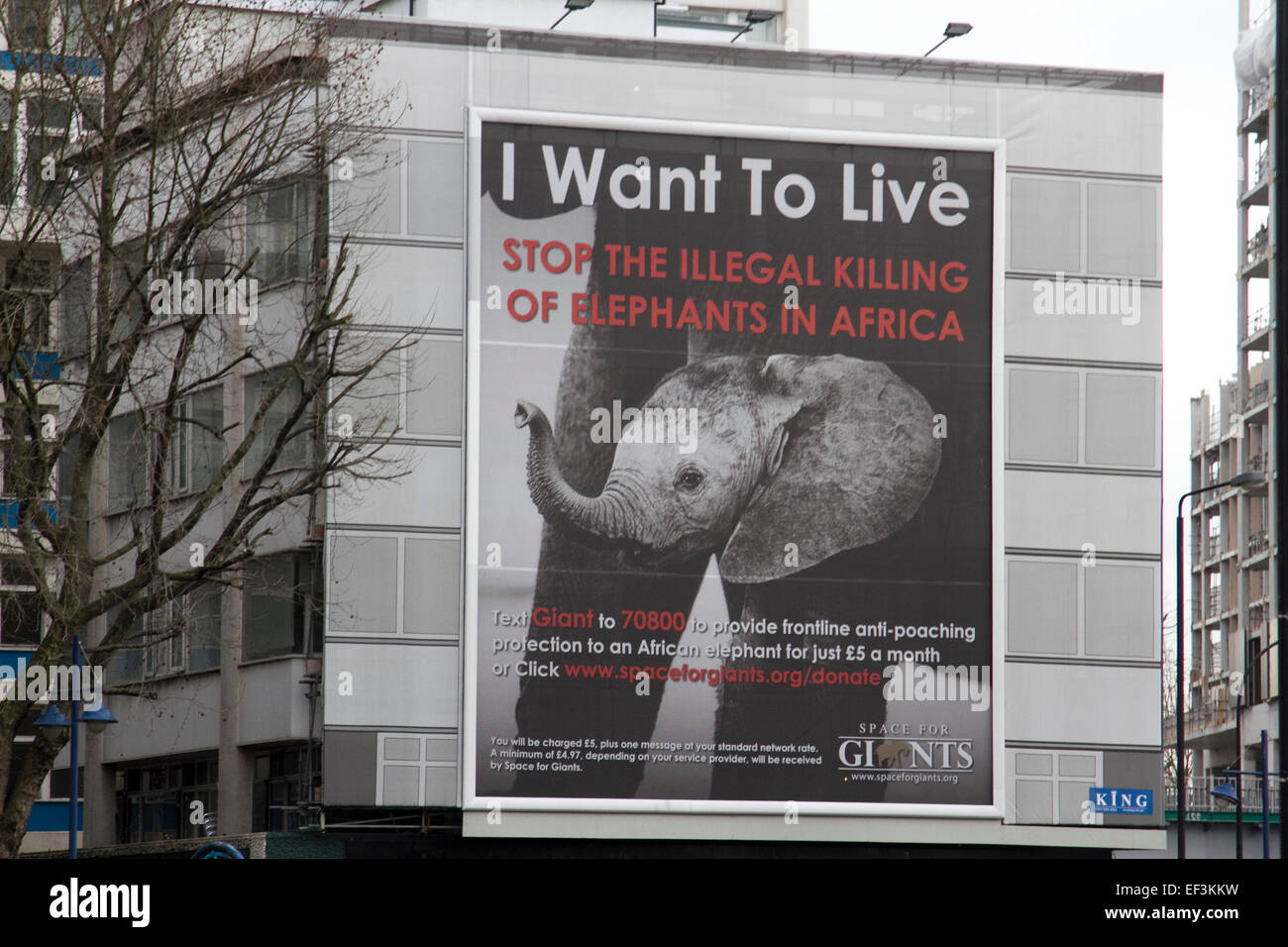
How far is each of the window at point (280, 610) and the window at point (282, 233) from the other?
4867 mm

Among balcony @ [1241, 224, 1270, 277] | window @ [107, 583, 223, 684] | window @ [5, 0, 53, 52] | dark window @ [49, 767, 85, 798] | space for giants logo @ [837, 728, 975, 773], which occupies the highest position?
balcony @ [1241, 224, 1270, 277]

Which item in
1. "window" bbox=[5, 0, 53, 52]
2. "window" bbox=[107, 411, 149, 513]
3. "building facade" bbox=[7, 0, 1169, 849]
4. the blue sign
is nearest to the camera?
"window" bbox=[5, 0, 53, 52]

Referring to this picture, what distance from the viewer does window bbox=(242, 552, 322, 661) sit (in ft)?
110

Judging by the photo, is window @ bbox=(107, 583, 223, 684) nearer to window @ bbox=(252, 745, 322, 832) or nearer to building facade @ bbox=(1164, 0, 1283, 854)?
window @ bbox=(252, 745, 322, 832)

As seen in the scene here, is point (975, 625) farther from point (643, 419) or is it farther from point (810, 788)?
point (643, 419)

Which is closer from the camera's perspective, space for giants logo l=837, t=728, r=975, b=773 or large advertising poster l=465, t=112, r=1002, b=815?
large advertising poster l=465, t=112, r=1002, b=815

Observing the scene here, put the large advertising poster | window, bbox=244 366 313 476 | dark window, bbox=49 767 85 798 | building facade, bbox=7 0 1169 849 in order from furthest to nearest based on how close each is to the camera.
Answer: dark window, bbox=49 767 85 798
window, bbox=244 366 313 476
building facade, bbox=7 0 1169 849
the large advertising poster

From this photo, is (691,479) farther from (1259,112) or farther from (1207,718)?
(1207,718)

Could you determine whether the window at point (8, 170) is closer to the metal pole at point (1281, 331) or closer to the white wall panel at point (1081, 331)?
the white wall panel at point (1081, 331)

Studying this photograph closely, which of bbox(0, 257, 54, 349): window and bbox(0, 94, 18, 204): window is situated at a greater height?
bbox(0, 94, 18, 204): window

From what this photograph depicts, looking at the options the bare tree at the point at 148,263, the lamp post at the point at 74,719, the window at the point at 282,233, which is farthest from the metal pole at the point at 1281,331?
the window at the point at 282,233

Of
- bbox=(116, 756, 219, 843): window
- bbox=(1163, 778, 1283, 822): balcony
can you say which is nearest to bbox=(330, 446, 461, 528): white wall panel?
bbox=(116, 756, 219, 843): window

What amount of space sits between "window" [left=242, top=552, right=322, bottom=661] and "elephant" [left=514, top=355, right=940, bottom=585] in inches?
181

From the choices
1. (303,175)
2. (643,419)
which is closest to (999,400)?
(643,419)
